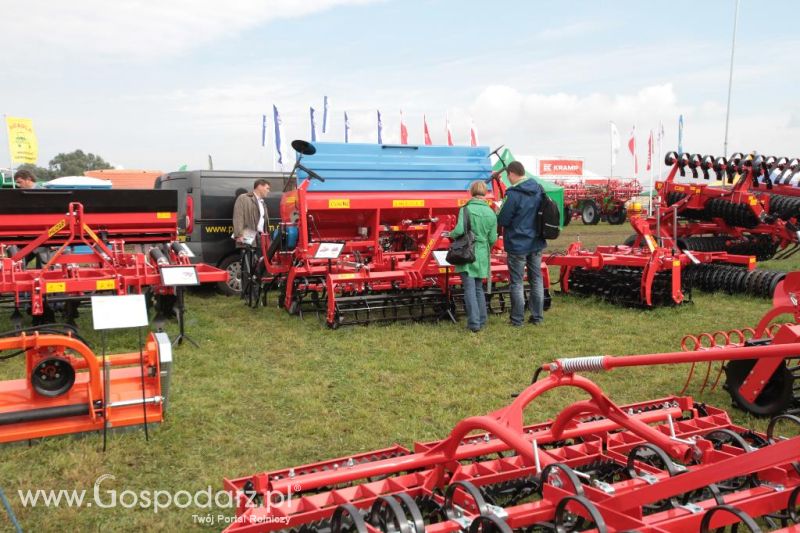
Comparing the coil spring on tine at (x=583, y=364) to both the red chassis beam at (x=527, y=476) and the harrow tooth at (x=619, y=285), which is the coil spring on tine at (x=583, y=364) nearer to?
the red chassis beam at (x=527, y=476)

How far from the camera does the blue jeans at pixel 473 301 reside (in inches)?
305

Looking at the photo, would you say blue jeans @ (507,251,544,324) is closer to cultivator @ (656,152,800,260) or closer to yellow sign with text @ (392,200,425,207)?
yellow sign with text @ (392,200,425,207)

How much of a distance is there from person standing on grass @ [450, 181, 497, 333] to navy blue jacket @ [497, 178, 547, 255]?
0.91 ft

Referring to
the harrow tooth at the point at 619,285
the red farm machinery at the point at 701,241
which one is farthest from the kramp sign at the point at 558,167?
the harrow tooth at the point at 619,285

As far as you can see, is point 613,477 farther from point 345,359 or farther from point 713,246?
point 713,246

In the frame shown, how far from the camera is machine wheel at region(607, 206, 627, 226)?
29062 mm

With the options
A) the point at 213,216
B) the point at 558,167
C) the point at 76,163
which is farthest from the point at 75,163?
the point at 213,216

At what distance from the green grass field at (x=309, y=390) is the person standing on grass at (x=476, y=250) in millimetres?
270

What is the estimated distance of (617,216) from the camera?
2928cm

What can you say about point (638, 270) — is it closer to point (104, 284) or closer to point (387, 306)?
point (387, 306)

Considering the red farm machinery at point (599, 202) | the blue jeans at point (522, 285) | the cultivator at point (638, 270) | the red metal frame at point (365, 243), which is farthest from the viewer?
the red farm machinery at point (599, 202)

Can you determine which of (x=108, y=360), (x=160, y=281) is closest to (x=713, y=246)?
(x=160, y=281)

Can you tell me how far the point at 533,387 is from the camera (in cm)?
311

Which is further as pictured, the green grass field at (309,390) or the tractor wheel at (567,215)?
the tractor wheel at (567,215)
